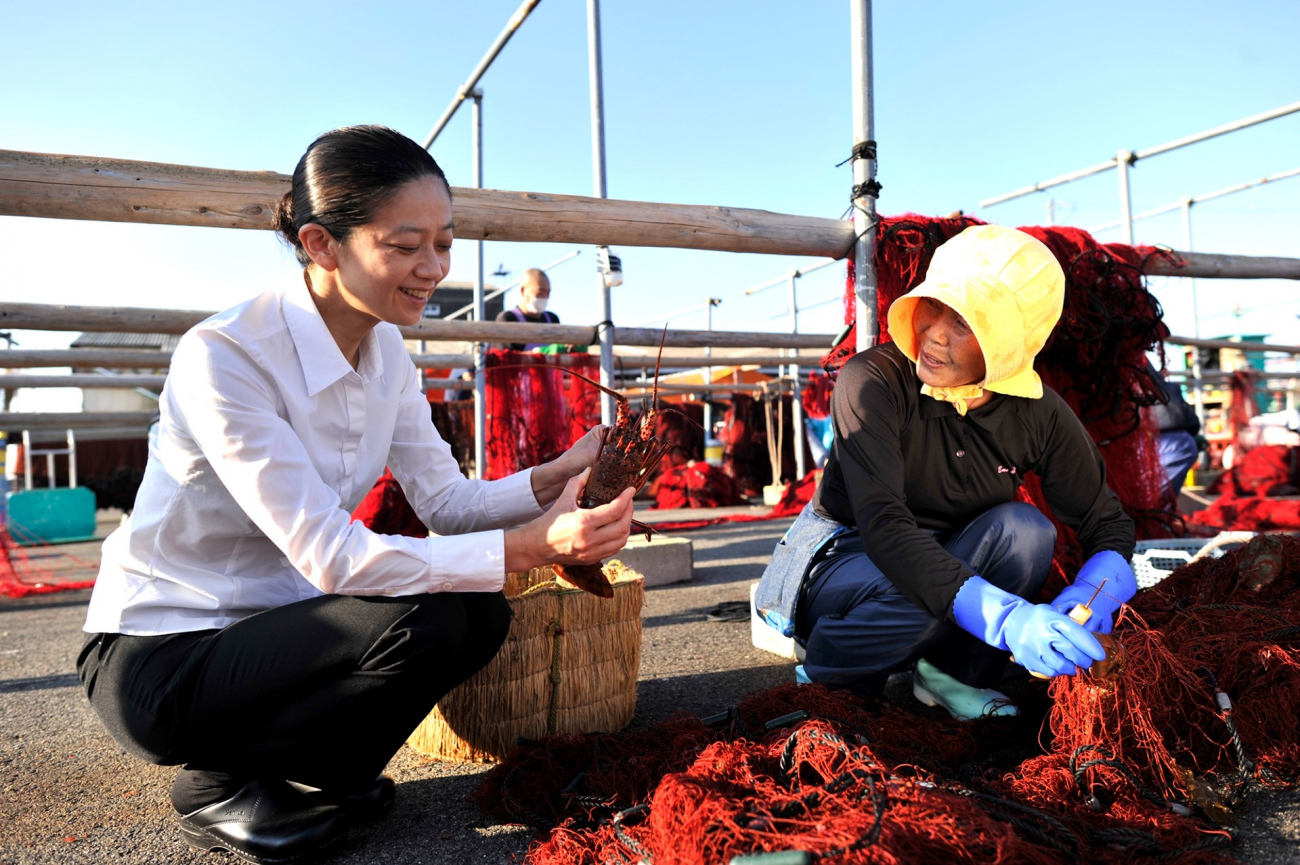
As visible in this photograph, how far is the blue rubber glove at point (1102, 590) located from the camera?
2115mm

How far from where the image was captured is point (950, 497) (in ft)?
7.71

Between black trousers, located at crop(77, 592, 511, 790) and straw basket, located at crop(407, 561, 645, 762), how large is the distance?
1.17 ft

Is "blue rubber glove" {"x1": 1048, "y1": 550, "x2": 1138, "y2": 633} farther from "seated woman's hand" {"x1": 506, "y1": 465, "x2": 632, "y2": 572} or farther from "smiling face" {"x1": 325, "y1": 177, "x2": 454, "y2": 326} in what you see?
"smiling face" {"x1": 325, "y1": 177, "x2": 454, "y2": 326}

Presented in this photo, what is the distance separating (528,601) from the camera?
2.10m

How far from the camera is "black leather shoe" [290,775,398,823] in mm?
1761

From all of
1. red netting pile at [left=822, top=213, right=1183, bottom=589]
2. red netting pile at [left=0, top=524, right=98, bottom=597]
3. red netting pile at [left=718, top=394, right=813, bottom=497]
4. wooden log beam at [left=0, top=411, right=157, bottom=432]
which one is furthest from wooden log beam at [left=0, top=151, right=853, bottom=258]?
red netting pile at [left=718, top=394, right=813, bottom=497]

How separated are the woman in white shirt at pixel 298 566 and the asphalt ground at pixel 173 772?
128mm

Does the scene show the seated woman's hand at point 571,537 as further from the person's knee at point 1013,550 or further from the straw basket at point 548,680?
the person's knee at point 1013,550

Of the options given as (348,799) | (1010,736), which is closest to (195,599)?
(348,799)

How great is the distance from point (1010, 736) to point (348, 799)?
162 cm

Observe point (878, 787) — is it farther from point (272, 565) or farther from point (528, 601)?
point (272, 565)

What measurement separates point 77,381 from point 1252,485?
35.1ft

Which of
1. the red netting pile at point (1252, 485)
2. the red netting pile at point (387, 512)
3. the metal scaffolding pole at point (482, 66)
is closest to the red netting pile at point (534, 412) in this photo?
the red netting pile at point (387, 512)

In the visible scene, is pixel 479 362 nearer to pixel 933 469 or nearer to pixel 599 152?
pixel 599 152
